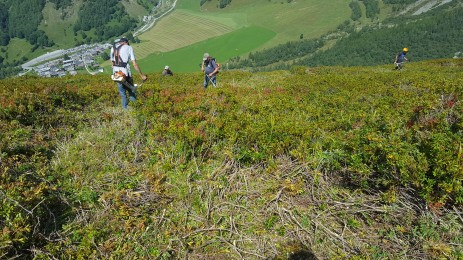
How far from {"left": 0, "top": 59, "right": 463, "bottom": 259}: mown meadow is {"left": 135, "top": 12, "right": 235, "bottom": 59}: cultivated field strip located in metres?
132

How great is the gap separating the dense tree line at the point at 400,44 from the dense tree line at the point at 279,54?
281 inches

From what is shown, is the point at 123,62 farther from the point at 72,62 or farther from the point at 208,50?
the point at 72,62

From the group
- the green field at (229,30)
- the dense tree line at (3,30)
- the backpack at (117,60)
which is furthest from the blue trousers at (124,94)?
the dense tree line at (3,30)

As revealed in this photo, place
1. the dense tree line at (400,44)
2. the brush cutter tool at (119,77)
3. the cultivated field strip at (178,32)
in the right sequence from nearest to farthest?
the brush cutter tool at (119,77) → the dense tree line at (400,44) → the cultivated field strip at (178,32)

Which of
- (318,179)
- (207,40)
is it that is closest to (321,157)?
(318,179)

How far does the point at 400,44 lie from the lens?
462ft

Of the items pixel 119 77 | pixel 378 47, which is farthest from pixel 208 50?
pixel 119 77

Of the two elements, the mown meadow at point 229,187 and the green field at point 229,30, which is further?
the green field at point 229,30

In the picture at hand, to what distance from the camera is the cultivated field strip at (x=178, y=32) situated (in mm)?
138625

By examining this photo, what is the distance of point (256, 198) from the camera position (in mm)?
4711

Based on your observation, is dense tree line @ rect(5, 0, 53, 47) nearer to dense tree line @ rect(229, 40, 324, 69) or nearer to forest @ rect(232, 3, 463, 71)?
dense tree line @ rect(229, 40, 324, 69)

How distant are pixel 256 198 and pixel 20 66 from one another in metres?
187

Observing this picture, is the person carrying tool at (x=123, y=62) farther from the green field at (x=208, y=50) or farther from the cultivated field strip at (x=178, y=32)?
the cultivated field strip at (x=178, y=32)

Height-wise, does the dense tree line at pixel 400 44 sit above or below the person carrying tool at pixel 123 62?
below
